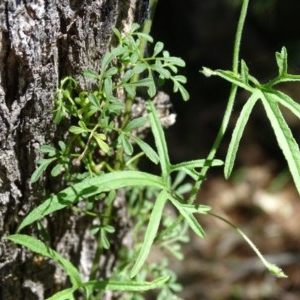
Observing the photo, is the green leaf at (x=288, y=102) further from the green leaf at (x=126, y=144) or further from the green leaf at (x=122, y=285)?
the green leaf at (x=122, y=285)

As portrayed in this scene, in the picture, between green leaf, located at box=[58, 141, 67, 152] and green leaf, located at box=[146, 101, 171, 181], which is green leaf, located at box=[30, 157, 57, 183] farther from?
green leaf, located at box=[146, 101, 171, 181]

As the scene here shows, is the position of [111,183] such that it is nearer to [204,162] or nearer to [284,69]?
[204,162]

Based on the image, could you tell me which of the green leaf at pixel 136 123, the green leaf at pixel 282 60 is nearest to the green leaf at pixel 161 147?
the green leaf at pixel 136 123

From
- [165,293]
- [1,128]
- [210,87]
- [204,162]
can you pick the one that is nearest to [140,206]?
[165,293]

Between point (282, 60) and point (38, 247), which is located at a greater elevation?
point (282, 60)

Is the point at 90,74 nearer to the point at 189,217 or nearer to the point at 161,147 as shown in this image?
the point at 161,147

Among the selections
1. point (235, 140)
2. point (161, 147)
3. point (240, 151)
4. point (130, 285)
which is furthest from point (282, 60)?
point (240, 151)

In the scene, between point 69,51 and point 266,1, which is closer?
point 69,51
